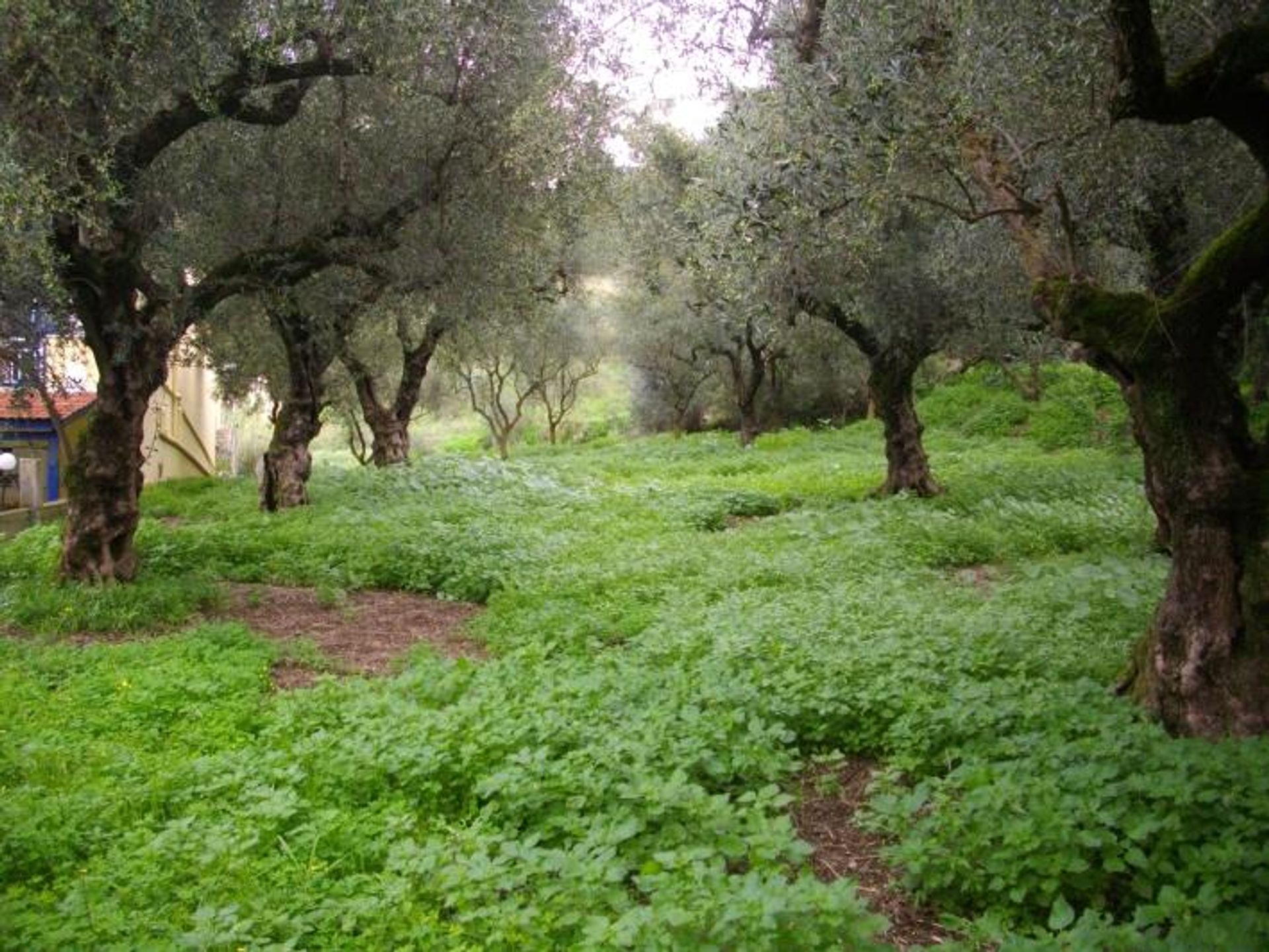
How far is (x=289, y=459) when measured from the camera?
21.0 m

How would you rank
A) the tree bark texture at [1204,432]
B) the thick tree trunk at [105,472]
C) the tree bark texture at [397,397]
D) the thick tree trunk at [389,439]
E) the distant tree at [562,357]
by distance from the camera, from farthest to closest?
the distant tree at [562,357] → the thick tree trunk at [389,439] → the tree bark texture at [397,397] → the thick tree trunk at [105,472] → the tree bark texture at [1204,432]

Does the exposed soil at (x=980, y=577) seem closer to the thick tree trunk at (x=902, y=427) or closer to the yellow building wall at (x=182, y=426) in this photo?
the thick tree trunk at (x=902, y=427)

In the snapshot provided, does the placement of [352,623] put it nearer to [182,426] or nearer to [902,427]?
[902,427]

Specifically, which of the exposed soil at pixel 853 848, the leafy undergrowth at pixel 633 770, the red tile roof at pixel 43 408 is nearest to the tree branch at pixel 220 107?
the leafy undergrowth at pixel 633 770

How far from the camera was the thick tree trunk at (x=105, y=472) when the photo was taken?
12.7 meters

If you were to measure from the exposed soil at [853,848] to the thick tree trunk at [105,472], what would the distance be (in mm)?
9977

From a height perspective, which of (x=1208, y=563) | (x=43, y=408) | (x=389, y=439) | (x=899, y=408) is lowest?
(x=1208, y=563)

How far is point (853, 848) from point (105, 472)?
10.8 metres

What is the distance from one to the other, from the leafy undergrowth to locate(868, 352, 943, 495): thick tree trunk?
247 inches

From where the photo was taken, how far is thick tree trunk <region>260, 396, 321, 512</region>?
20.9 meters

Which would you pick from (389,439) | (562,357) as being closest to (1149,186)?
(389,439)

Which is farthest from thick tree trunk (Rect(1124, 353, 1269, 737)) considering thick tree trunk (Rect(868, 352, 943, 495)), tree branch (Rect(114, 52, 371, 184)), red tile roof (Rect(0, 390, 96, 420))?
red tile roof (Rect(0, 390, 96, 420))

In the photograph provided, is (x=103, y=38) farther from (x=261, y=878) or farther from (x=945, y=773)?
(x=945, y=773)

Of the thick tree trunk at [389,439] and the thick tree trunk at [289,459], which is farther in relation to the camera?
the thick tree trunk at [389,439]
